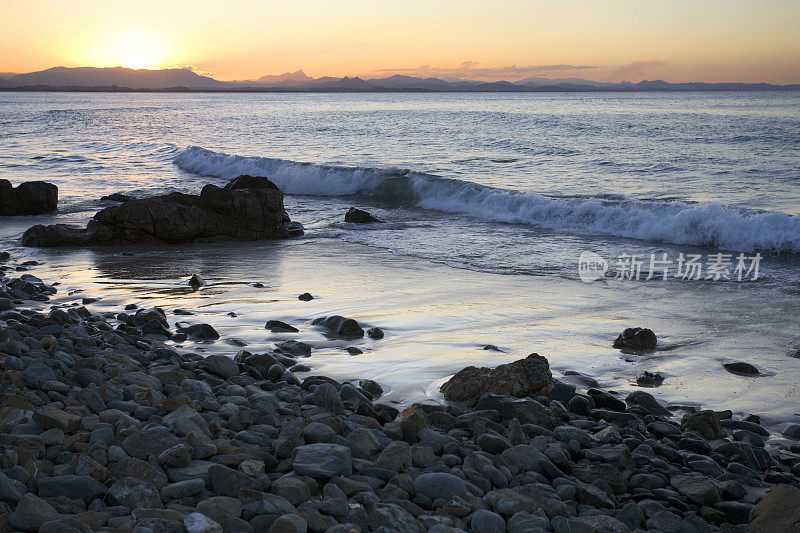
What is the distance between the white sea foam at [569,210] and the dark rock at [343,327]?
26.5 feet

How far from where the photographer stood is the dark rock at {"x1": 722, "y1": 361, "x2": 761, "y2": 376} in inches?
227

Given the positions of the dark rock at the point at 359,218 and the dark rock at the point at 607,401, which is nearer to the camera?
the dark rock at the point at 607,401

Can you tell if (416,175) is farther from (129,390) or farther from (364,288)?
(129,390)

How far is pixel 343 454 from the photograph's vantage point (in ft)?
11.5

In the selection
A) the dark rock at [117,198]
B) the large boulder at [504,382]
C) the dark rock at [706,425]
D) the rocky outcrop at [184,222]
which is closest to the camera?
the dark rock at [706,425]

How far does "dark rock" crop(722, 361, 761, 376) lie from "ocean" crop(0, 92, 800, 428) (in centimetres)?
10

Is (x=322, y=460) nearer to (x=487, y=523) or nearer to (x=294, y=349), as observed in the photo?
(x=487, y=523)

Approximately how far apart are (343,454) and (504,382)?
188cm

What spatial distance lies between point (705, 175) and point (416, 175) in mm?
8416

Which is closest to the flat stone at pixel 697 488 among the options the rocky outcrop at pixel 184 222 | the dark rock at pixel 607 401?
the dark rock at pixel 607 401

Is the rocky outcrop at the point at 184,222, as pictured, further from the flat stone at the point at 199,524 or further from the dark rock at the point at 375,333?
the flat stone at the point at 199,524

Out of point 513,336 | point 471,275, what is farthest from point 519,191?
point 513,336

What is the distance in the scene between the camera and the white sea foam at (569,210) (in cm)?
1207

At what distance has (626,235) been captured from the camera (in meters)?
13.3
